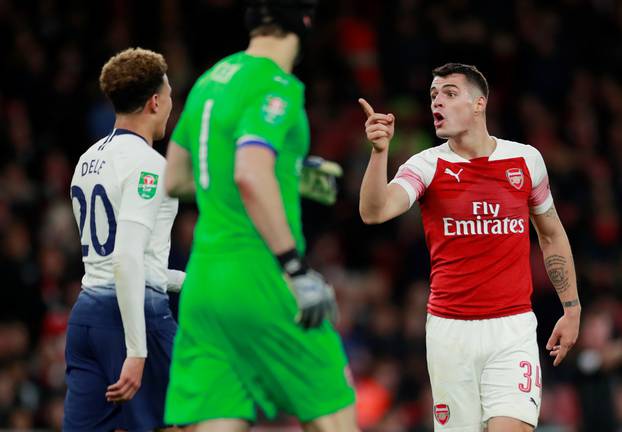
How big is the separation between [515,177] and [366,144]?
7972mm

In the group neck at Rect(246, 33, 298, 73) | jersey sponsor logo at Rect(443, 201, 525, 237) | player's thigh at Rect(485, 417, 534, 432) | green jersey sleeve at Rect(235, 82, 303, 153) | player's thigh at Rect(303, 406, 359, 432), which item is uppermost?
neck at Rect(246, 33, 298, 73)

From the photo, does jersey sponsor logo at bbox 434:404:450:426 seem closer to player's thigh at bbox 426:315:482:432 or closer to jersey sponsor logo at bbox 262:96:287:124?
player's thigh at bbox 426:315:482:432

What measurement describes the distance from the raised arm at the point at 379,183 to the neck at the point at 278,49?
92 centimetres

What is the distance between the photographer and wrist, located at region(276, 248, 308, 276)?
445 centimetres

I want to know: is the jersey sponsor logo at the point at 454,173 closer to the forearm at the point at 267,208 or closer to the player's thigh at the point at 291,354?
the player's thigh at the point at 291,354

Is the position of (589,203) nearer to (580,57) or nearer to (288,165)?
(580,57)

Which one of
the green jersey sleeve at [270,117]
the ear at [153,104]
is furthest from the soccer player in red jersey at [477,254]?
the green jersey sleeve at [270,117]

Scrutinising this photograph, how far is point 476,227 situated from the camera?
6.57 metres

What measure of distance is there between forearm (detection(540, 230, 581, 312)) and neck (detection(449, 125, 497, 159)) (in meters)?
0.64

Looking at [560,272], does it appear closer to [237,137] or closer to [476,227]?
[476,227]

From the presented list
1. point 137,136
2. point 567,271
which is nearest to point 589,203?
point 567,271

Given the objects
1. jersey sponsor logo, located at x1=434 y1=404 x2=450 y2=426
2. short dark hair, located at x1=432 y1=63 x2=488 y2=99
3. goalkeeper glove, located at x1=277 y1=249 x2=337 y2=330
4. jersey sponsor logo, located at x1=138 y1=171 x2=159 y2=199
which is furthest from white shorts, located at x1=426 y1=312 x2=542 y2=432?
goalkeeper glove, located at x1=277 y1=249 x2=337 y2=330

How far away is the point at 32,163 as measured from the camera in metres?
13.9

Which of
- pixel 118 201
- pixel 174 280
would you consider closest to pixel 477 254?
pixel 174 280
